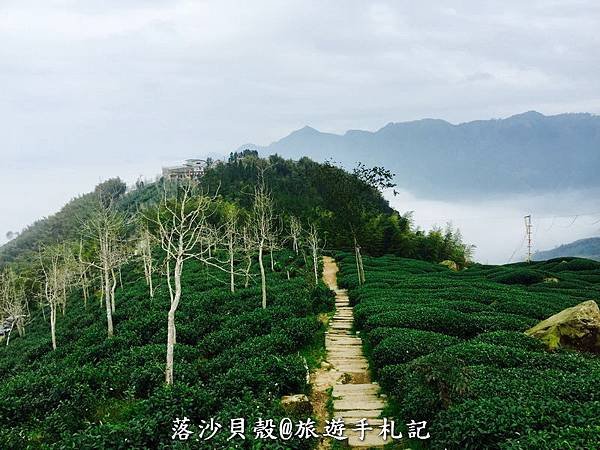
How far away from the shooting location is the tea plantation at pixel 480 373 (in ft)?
25.2

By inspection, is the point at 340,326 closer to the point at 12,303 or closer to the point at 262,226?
the point at 262,226

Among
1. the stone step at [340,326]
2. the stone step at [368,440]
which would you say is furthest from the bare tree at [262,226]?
the stone step at [368,440]

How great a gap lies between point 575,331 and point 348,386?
7502 millimetres

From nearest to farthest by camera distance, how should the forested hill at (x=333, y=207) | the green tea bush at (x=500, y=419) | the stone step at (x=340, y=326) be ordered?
the green tea bush at (x=500, y=419) → the stone step at (x=340, y=326) → the forested hill at (x=333, y=207)

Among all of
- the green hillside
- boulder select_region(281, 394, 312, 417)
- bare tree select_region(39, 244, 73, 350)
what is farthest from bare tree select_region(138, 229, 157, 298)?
boulder select_region(281, 394, 312, 417)

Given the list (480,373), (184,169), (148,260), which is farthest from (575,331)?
(184,169)

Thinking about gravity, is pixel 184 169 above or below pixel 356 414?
above

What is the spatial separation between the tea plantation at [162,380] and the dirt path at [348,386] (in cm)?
82

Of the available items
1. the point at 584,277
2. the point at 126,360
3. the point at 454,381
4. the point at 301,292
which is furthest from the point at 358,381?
the point at 584,277

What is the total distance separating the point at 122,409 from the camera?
10.9 metres

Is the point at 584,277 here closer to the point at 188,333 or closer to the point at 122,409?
the point at 188,333

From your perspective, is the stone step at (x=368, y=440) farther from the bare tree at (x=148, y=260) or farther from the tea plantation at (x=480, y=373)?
the bare tree at (x=148, y=260)

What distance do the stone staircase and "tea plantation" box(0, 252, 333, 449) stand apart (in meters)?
0.94

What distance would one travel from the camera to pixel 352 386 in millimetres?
13531
